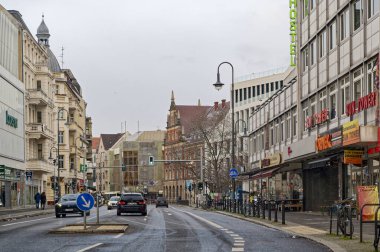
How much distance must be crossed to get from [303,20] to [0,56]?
2905cm

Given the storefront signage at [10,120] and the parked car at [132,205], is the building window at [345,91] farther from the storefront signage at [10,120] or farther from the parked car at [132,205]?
the storefront signage at [10,120]

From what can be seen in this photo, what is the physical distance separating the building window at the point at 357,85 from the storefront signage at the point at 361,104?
19.5 inches

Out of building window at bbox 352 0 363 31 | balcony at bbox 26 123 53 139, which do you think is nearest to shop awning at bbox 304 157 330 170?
building window at bbox 352 0 363 31

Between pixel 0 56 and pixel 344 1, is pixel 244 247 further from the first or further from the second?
pixel 0 56

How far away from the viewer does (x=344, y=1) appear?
126ft

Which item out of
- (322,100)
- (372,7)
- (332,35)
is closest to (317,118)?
(322,100)

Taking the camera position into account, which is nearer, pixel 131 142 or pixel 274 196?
pixel 274 196

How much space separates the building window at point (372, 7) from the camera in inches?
1298

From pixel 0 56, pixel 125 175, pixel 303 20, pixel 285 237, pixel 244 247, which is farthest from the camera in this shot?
pixel 125 175

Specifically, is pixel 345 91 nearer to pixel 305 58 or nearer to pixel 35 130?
pixel 305 58

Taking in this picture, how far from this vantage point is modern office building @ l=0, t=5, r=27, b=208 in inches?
2687

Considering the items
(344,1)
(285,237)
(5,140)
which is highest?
(344,1)

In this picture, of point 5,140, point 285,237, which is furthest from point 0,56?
point 285,237

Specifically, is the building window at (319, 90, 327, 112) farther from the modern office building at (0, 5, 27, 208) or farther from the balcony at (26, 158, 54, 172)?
the balcony at (26, 158, 54, 172)
